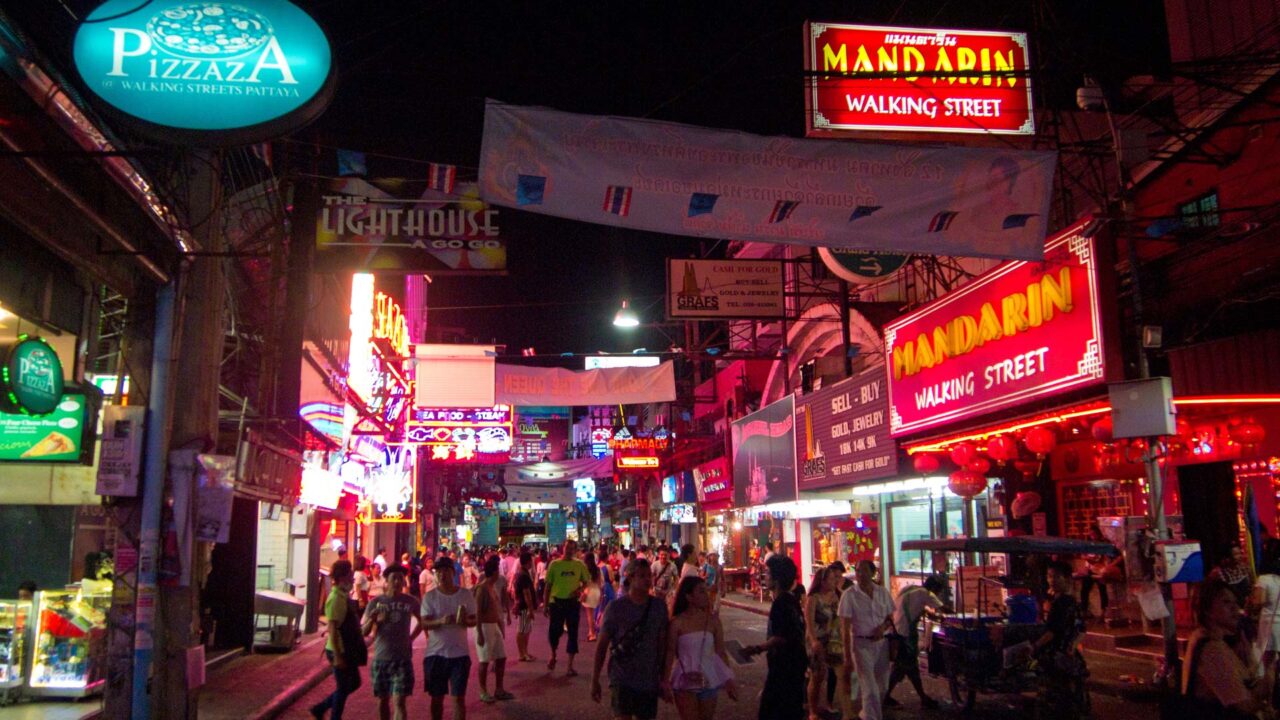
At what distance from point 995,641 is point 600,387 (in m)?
11.0

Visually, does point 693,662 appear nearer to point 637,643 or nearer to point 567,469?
point 637,643

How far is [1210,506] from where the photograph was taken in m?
15.5

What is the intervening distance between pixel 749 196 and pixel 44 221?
6154mm

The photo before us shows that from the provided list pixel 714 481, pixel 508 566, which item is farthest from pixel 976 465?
pixel 714 481

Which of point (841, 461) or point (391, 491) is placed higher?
point (841, 461)

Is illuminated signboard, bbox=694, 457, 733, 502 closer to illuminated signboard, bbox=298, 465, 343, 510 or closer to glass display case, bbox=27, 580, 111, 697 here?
illuminated signboard, bbox=298, 465, 343, 510

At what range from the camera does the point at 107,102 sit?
26.0 feet

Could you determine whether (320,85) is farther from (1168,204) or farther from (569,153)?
(1168,204)

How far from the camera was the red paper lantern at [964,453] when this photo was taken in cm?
1564

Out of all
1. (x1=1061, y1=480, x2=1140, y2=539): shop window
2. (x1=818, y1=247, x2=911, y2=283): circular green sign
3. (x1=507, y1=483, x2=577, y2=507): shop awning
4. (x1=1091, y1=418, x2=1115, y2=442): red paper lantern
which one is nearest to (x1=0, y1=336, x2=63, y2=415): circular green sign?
(x1=1091, y1=418, x2=1115, y2=442): red paper lantern

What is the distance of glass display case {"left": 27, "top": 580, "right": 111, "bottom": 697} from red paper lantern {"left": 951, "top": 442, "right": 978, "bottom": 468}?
40.3ft

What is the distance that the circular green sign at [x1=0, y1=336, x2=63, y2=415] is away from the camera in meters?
8.60

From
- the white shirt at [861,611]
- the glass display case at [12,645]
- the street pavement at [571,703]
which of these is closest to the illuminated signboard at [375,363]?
the street pavement at [571,703]

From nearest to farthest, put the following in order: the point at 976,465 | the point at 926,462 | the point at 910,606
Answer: the point at 910,606 → the point at 976,465 → the point at 926,462
